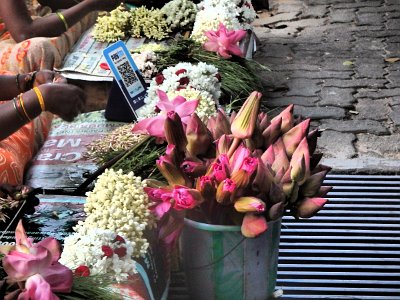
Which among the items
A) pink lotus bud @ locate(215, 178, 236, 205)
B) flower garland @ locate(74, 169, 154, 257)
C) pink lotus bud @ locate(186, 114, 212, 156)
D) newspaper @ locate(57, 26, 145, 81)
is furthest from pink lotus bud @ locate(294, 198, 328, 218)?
newspaper @ locate(57, 26, 145, 81)

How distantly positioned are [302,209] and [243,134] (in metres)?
0.31

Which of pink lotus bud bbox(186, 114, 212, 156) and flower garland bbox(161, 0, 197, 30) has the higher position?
pink lotus bud bbox(186, 114, 212, 156)

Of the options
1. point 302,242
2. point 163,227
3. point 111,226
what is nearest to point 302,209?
point 163,227

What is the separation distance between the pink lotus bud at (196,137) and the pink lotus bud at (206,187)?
15 centimetres

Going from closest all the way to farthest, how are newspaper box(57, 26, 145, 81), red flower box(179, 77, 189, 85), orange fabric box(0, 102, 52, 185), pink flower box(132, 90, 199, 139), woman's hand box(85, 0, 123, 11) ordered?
pink flower box(132, 90, 199, 139), orange fabric box(0, 102, 52, 185), red flower box(179, 77, 189, 85), newspaper box(57, 26, 145, 81), woman's hand box(85, 0, 123, 11)

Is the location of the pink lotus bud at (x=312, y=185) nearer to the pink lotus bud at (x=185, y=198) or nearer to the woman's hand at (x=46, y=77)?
the pink lotus bud at (x=185, y=198)

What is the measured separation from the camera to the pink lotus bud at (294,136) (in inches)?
91.3

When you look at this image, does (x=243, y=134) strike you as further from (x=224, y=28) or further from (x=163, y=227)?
(x=224, y=28)

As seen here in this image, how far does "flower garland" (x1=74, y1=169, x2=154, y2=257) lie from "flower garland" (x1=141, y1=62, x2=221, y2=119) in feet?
2.63

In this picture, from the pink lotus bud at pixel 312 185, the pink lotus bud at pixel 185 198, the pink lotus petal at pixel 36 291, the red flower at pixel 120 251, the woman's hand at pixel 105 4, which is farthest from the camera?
the woman's hand at pixel 105 4

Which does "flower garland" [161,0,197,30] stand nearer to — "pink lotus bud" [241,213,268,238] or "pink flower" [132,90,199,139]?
"pink flower" [132,90,199,139]

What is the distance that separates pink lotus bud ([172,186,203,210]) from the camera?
6.95 feet

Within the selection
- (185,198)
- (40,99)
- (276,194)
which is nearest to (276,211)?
(276,194)

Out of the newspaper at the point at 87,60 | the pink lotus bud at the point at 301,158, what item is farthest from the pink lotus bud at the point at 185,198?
the newspaper at the point at 87,60
